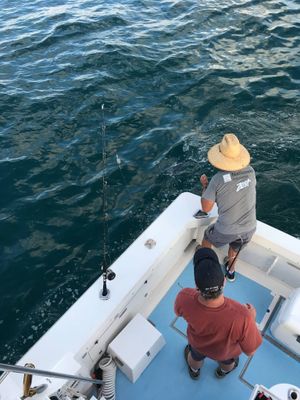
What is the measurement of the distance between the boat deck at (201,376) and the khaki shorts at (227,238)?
2.82ft

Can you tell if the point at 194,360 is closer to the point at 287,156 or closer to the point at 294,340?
the point at 294,340

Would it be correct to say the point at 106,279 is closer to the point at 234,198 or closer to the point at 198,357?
the point at 198,357

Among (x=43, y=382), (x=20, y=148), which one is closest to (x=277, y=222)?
(x=43, y=382)

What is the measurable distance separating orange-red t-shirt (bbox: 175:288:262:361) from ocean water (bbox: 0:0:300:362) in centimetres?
250

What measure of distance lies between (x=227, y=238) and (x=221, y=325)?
Result: 4.81 feet

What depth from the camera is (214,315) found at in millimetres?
2471

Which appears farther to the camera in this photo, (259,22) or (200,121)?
(259,22)

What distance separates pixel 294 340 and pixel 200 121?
5.04m

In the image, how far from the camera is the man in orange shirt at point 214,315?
2254 millimetres

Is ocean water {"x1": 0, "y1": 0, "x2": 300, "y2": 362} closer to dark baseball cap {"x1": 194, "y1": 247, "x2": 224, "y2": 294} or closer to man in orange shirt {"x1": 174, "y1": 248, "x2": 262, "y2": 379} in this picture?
man in orange shirt {"x1": 174, "y1": 248, "x2": 262, "y2": 379}

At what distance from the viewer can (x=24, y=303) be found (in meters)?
4.68

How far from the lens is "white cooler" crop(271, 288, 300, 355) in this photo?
3389 millimetres

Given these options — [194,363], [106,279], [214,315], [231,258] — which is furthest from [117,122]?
[214,315]

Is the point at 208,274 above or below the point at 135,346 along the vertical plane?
above
